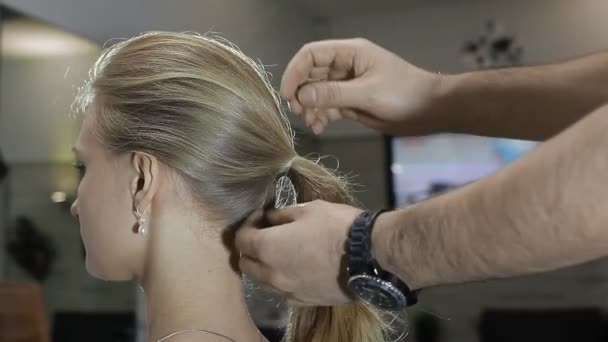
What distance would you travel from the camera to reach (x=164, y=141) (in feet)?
2.76

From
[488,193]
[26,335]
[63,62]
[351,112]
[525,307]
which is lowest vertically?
[525,307]

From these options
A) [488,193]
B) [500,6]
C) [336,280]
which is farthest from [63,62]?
[500,6]

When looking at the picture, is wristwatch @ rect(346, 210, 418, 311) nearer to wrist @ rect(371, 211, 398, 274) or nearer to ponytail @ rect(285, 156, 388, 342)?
wrist @ rect(371, 211, 398, 274)

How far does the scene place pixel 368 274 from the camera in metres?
0.67

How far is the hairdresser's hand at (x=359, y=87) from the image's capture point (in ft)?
3.28

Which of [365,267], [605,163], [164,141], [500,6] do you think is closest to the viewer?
[605,163]

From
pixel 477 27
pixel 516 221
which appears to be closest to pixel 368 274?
pixel 516 221

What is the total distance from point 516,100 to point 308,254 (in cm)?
49

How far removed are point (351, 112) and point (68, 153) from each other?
3.52 ft

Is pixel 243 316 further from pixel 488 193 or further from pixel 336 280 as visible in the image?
pixel 488 193

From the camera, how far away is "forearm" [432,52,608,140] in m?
0.96

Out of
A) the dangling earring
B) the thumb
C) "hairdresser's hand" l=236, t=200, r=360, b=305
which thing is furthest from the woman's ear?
the thumb

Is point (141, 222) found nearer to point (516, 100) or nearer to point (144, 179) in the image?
point (144, 179)

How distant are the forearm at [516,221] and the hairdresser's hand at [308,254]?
0.05 m
